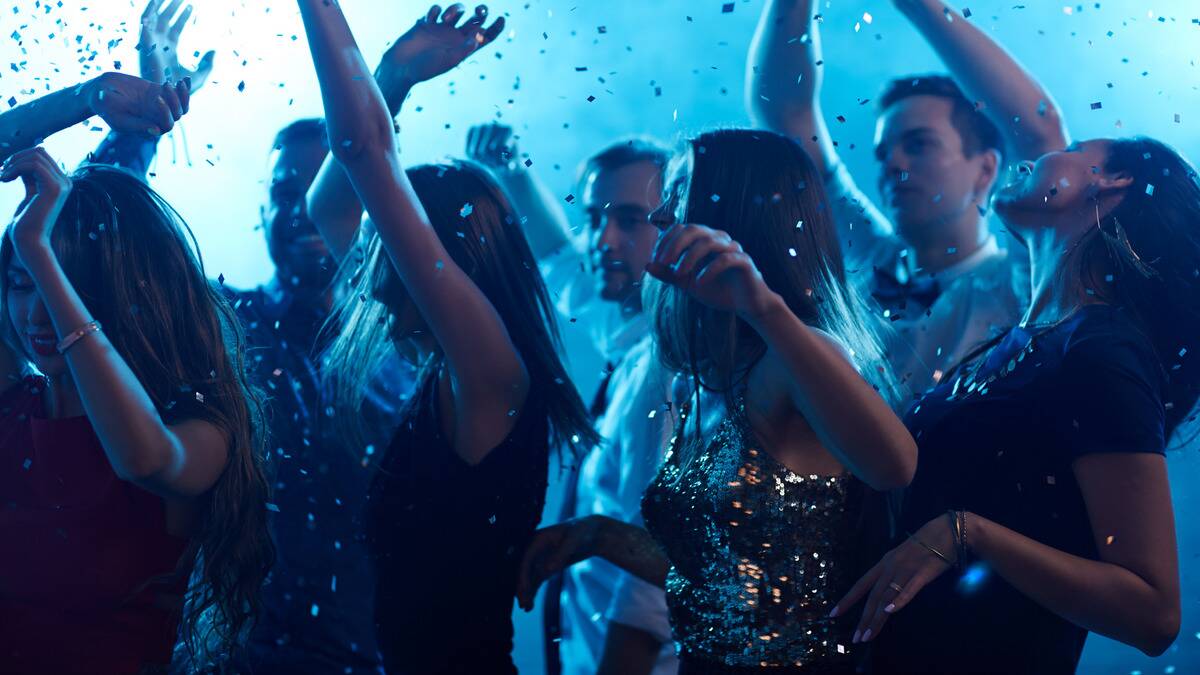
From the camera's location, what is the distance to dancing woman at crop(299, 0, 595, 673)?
1.08 m

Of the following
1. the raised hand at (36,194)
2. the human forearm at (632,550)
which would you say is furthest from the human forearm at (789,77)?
the raised hand at (36,194)

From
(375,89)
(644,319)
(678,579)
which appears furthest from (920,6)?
(678,579)

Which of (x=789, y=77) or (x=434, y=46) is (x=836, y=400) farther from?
(x=434, y=46)

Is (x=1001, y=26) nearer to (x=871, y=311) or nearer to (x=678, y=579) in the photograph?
(x=871, y=311)

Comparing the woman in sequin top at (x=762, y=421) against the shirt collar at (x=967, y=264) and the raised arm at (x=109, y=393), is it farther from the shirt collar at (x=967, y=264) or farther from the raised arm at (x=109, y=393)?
the raised arm at (x=109, y=393)

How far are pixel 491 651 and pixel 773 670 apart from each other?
35 centimetres

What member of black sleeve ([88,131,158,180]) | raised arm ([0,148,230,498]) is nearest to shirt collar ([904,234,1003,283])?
raised arm ([0,148,230,498])

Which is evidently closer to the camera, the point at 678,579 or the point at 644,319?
the point at 678,579

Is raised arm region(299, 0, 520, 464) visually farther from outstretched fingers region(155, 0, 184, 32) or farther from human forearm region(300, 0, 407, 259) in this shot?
outstretched fingers region(155, 0, 184, 32)

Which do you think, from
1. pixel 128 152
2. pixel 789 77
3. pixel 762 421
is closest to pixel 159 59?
pixel 128 152

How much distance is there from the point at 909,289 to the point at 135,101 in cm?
109

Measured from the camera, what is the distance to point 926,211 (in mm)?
1325

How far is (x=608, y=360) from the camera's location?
1.34m

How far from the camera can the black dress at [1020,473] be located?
3.54ft
